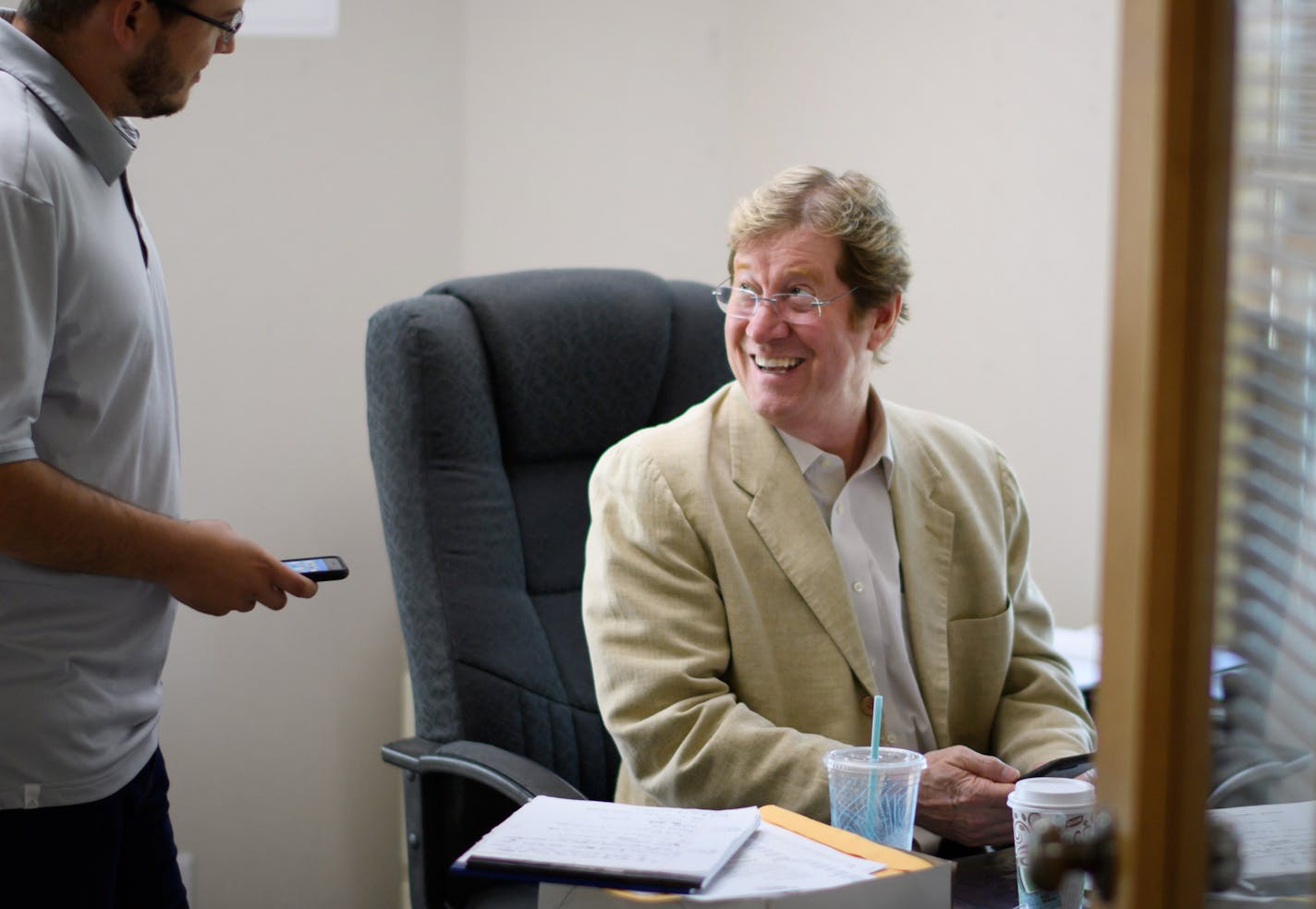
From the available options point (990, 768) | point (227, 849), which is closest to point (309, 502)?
point (227, 849)

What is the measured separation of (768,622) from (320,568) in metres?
0.52

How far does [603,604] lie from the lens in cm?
153

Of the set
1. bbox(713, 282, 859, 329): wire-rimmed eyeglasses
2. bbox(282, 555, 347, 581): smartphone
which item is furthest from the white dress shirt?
bbox(282, 555, 347, 581): smartphone

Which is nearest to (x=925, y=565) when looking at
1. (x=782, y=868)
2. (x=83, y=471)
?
(x=782, y=868)

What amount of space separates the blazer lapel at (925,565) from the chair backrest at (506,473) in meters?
0.41

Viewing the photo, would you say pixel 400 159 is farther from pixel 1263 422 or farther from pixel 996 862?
pixel 1263 422

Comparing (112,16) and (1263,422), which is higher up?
(112,16)

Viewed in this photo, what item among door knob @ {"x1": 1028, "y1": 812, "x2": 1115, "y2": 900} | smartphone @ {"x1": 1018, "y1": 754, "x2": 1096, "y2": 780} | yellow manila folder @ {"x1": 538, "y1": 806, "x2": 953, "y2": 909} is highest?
door knob @ {"x1": 1028, "y1": 812, "x2": 1115, "y2": 900}

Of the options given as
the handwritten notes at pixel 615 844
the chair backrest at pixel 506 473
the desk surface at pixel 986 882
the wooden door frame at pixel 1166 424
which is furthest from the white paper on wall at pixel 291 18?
the wooden door frame at pixel 1166 424

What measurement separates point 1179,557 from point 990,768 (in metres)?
0.87

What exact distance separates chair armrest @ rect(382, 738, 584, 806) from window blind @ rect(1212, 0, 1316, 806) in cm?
100

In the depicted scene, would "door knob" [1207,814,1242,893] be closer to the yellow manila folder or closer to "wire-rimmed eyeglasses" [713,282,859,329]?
the yellow manila folder

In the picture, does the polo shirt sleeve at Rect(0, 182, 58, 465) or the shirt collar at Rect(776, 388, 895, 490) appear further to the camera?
the shirt collar at Rect(776, 388, 895, 490)

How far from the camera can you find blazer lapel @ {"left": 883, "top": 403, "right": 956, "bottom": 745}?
1.59 m
